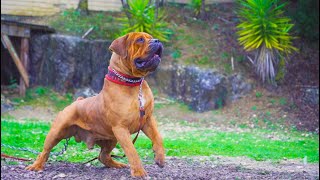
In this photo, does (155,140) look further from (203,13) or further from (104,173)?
(203,13)

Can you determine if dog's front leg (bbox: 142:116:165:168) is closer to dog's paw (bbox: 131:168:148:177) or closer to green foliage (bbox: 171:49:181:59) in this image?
dog's paw (bbox: 131:168:148:177)

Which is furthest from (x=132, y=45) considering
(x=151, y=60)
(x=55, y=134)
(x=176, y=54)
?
(x=176, y=54)

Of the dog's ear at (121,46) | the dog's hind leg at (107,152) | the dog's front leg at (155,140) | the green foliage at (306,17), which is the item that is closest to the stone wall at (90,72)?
the green foliage at (306,17)

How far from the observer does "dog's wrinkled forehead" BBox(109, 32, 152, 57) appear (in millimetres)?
5902

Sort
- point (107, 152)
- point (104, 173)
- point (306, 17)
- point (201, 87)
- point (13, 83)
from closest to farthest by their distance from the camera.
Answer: point (104, 173) → point (107, 152) → point (201, 87) → point (306, 17) → point (13, 83)

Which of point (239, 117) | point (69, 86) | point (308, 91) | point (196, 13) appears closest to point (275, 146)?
point (239, 117)

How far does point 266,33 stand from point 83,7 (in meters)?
7.79

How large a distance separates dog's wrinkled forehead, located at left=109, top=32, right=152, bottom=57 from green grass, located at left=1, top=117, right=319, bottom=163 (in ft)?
9.72

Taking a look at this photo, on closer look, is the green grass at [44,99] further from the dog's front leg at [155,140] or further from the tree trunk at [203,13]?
the dog's front leg at [155,140]

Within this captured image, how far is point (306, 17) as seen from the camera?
19438 millimetres

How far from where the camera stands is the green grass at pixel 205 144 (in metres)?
10.2

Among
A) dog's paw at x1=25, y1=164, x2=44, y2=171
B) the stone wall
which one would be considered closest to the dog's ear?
dog's paw at x1=25, y1=164, x2=44, y2=171

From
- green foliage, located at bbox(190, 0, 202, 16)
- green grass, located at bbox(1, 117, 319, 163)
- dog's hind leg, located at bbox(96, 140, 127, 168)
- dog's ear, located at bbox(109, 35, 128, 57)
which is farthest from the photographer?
green foliage, located at bbox(190, 0, 202, 16)

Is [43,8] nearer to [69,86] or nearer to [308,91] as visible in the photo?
[69,86]
